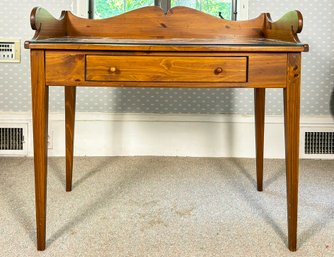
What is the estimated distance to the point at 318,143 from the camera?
249 centimetres

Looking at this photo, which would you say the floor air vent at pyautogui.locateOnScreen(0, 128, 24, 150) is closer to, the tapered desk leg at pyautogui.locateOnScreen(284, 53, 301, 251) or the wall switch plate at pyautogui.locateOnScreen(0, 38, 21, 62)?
the wall switch plate at pyautogui.locateOnScreen(0, 38, 21, 62)

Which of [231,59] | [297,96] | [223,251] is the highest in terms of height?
[231,59]

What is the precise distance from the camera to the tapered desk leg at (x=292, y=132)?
4.34 ft

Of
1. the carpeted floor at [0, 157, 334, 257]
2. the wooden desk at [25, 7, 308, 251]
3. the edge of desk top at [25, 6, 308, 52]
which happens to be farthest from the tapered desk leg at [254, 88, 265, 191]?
the wooden desk at [25, 7, 308, 251]

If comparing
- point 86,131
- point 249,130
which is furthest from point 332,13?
point 86,131

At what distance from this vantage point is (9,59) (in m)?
2.38

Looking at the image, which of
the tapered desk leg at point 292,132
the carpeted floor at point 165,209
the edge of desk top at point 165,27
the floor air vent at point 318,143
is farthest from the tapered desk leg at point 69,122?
the floor air vent at point 318,143

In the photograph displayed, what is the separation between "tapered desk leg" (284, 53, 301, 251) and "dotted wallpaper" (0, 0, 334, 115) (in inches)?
43.2

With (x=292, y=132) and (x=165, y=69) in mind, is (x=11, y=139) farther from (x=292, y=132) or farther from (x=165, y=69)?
(x=292, y=132)

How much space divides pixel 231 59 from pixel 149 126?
1.18 metres

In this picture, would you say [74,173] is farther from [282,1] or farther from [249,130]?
[282,1]

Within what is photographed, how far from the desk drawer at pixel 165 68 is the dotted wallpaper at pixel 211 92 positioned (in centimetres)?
110

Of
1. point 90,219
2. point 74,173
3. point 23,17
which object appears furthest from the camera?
point 23,17

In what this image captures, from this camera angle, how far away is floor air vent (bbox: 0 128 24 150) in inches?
96.5
